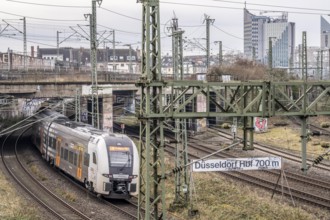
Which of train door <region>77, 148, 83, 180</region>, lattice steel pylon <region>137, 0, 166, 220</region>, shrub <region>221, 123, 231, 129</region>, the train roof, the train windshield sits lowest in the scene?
shrub <region>221, 123, 231, 129</region>

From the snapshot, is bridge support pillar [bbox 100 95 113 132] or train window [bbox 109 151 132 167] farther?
bridge support pillar [bbox 100 95 113 132]

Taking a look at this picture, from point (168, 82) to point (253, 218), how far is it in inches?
326

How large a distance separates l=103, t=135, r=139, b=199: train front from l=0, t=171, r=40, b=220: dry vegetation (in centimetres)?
362

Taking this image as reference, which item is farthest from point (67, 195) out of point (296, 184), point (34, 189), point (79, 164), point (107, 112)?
point (107, 112)

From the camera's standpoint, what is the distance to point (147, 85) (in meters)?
14.4

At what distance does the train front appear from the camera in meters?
24.1

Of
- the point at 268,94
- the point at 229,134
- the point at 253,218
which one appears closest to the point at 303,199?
the point at 253,218

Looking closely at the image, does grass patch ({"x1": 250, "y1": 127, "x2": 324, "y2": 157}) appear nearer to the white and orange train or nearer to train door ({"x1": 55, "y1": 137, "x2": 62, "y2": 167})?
train door ({"x1": 55, "y1": 137, "x2": 62, "y2": 167})

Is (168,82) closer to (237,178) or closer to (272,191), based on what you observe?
(272,191)

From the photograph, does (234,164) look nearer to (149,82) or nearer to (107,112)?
(149,82)

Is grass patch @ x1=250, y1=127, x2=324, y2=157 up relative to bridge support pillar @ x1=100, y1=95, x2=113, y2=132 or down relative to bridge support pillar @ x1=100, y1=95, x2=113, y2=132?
down

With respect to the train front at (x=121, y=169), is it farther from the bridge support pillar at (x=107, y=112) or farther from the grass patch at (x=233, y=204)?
the bridge support pillar at (x=107, y=112)

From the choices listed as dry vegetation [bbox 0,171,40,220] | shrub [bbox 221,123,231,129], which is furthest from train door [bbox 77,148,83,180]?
shrub [bbox 221,123,231,129]

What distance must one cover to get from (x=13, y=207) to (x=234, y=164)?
9.30m
